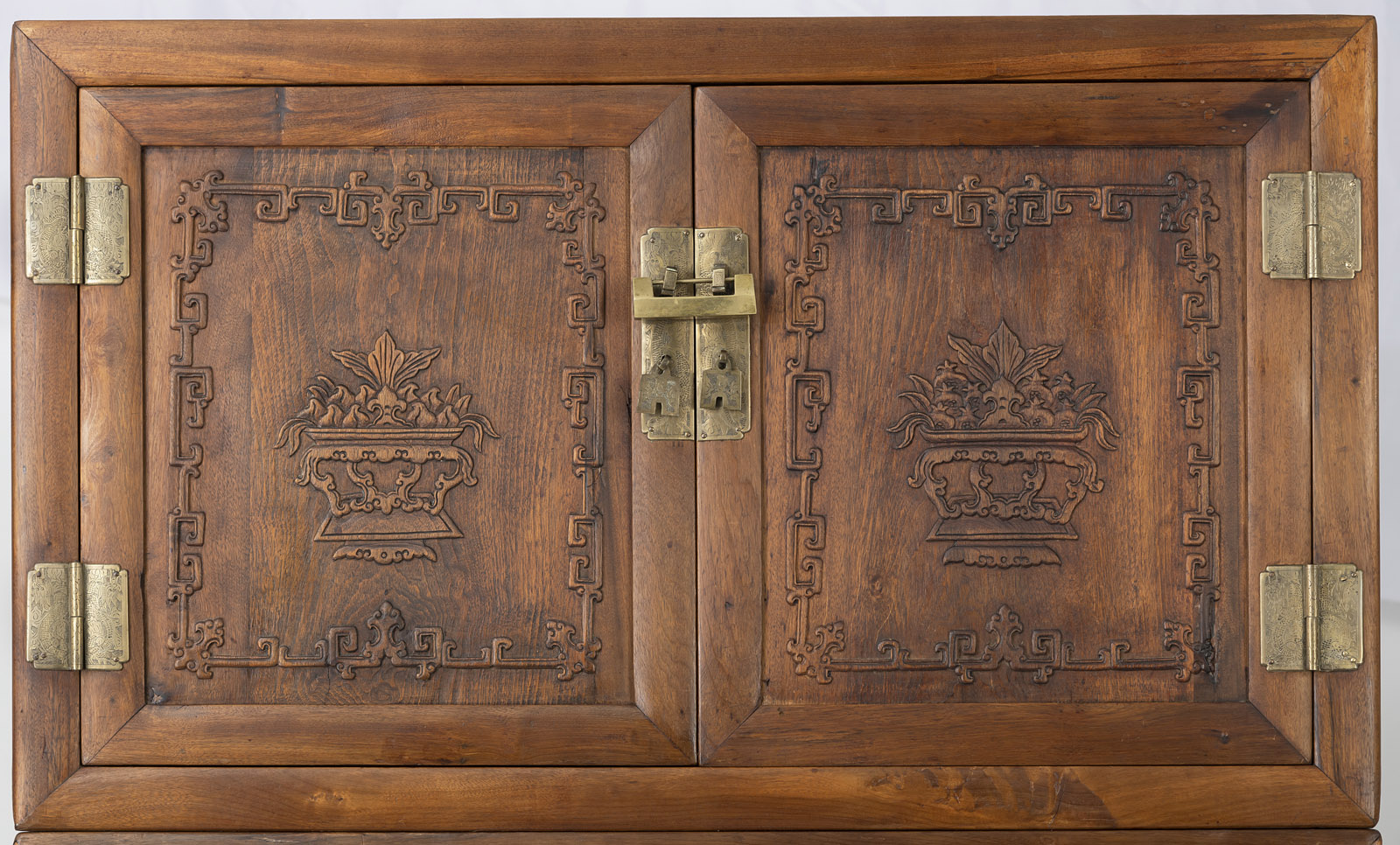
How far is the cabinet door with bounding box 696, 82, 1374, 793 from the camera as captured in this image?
116cm

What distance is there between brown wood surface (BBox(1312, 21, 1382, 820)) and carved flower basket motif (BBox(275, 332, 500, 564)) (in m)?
0.94

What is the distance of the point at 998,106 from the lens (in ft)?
3.80

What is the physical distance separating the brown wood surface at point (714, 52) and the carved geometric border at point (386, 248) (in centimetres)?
13

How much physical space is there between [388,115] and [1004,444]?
0.79 metres

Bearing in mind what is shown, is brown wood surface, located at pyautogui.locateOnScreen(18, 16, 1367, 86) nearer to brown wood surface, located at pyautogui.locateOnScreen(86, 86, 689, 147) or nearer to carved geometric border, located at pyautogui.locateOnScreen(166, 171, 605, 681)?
brown wood surface, located at pyautogui.locateOnScreen(86, 86, 689, 147)

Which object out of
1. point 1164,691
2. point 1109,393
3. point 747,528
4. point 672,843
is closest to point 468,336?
point 747,528

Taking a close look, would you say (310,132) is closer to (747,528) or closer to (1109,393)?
(747,528)

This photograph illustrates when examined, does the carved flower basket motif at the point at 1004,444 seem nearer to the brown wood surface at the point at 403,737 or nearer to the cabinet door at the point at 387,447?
the cabinet door at the point at 387,447

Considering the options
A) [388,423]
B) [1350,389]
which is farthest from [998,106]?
[388,423]

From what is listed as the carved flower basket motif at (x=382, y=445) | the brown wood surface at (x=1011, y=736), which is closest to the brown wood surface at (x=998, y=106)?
the carved flower basket motif at (x=382, y=445)

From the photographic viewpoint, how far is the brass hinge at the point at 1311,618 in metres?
1.15

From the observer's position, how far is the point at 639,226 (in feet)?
3.83

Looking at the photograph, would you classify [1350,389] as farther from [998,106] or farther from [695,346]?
[695,346]

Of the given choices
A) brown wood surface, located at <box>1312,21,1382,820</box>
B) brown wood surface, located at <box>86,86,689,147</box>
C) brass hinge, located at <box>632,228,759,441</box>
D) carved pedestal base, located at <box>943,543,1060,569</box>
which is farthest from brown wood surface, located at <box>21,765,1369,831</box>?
brown wood surface, located at <box>86,86,689,147</box>
